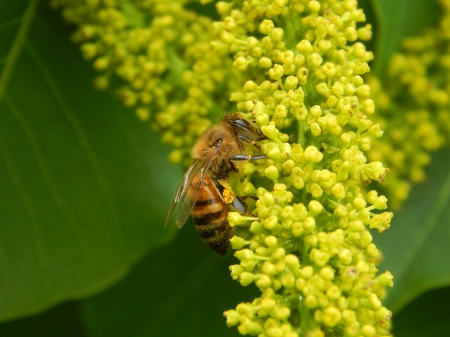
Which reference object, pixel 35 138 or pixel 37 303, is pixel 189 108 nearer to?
pixel 35 138

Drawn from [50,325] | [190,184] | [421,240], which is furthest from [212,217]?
[50,325]

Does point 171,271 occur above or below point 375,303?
below

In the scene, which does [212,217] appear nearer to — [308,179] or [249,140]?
[249,140]

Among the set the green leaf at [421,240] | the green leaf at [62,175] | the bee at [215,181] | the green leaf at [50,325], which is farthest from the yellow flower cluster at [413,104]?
the green leaf at [50,325]

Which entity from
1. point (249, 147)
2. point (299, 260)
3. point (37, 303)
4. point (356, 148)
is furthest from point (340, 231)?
point (37, 303)

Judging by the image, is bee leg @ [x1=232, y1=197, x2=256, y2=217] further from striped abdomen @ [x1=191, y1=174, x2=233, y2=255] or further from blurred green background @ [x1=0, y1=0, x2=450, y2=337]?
blurred green background @ [x1=0, y1=0, x2=450, y2=337]

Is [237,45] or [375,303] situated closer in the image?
[375,303]

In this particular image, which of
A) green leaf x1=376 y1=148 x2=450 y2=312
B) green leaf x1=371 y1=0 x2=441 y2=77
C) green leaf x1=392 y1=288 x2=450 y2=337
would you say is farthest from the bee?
green leaf x1=392 y1=288 x2=450 y2=337
